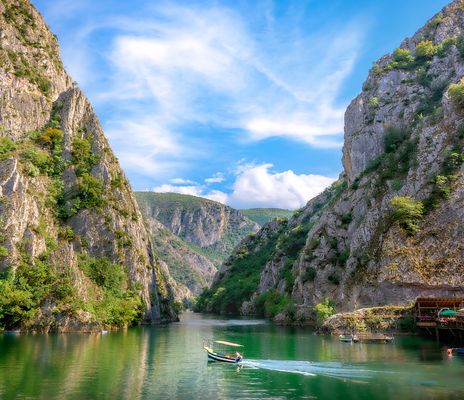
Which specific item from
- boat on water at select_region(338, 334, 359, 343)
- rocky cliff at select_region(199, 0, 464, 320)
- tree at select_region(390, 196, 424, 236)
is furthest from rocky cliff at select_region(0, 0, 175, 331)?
tree at select_region(390, 196, 424, 236)

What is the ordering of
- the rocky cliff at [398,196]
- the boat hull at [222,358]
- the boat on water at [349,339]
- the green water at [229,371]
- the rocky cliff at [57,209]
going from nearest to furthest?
the green water at [229,371] → the boat hull at [222,358] → the boat on water at [349,339] → the rocky cliff at [57,209] → the rocky cliff at [398,196]

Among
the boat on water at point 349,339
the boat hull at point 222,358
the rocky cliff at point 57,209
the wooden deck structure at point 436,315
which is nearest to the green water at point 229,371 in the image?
the boat hull at point 222,358

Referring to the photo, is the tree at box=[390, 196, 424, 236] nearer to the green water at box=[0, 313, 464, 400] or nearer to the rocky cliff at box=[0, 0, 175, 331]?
the green water at box=[0, 313, 464, 400]

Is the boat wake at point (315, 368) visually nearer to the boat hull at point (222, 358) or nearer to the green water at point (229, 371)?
the green water at point (229, 371)

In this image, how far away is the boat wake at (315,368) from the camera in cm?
4159

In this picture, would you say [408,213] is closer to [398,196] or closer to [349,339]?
[398,196]

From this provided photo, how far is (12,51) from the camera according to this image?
114 meters

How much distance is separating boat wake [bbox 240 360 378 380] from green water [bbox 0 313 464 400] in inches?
3.5

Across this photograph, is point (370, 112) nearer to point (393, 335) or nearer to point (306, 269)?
point (306, 269)

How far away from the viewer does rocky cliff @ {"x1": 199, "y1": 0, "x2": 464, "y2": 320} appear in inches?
3253

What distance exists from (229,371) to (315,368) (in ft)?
27.2

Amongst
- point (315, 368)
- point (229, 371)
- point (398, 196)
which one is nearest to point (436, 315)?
point (398, 196)

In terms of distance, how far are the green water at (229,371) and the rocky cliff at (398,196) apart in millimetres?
19584

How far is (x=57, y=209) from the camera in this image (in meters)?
99.5
